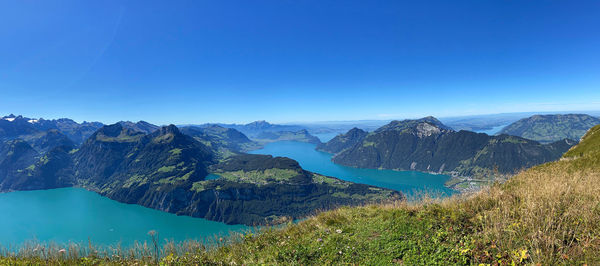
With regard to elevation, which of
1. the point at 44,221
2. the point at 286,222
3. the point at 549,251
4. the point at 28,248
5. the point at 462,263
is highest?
the point at 549,251

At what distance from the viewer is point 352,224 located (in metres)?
9.43

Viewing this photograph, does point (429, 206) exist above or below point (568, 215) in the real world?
below

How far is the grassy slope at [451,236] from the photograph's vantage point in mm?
5020

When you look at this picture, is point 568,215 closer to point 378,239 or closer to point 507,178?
point 378,239

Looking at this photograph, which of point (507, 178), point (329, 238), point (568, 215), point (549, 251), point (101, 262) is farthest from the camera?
point (507, 178)

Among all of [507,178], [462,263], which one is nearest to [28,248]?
[462,263]

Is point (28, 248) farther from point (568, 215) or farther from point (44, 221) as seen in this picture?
point (44, 221)

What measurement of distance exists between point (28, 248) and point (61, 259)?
6.68 feet

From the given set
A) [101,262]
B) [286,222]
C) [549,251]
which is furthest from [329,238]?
[101,262]

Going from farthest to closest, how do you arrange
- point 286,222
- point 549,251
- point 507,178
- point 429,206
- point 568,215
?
1. point 507,178
2. point 286,222
3. point 429,206
4. point 568,215
5. point 549,251

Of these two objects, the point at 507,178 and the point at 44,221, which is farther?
the point at 44,221

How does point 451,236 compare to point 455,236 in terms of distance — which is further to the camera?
point 451,236

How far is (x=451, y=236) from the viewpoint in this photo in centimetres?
638

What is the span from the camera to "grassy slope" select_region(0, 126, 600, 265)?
16.5 feet
